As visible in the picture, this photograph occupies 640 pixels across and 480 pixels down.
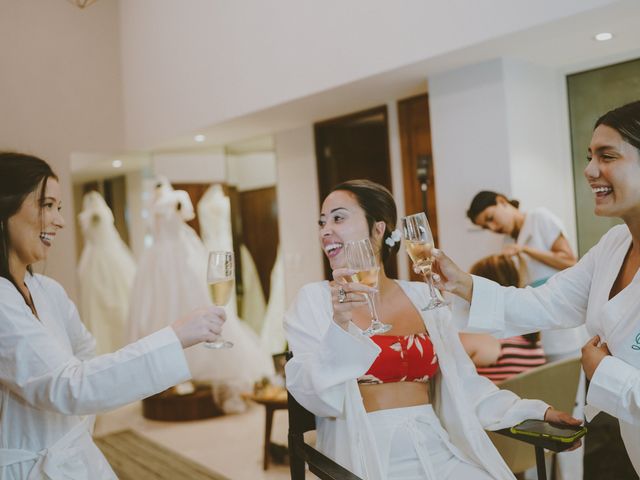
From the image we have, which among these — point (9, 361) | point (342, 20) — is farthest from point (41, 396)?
point (342, 20)

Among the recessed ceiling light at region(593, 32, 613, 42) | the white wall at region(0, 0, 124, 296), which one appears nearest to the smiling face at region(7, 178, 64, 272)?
the recessed ceiling light at region(593, 32, 613, 42)

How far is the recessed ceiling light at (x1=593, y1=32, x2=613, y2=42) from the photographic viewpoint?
10.5 feet

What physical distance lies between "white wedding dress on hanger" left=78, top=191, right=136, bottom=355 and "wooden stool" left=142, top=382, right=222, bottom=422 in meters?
0.92

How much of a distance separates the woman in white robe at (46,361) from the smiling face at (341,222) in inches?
25.2

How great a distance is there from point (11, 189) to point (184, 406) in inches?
140

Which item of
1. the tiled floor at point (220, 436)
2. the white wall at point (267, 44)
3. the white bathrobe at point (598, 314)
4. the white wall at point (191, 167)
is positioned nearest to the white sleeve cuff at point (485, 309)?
the white bathrobe at point (598, 314)

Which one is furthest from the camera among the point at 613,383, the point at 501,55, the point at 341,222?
the point at 501,55

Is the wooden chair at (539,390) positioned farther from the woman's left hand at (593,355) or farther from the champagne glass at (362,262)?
the champagne glass at (362,262)

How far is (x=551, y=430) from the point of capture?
168 centimetres

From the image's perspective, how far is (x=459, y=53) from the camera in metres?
3.38

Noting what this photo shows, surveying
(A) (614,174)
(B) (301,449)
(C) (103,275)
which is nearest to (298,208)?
(C) (103,275)

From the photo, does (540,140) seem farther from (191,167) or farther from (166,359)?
(191,167)

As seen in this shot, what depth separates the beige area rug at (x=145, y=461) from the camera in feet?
12.2

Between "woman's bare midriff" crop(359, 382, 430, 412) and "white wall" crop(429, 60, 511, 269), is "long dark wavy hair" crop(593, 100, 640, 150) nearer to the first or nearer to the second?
"woman's bare midriff" crop(359, 382, 430, 412)
